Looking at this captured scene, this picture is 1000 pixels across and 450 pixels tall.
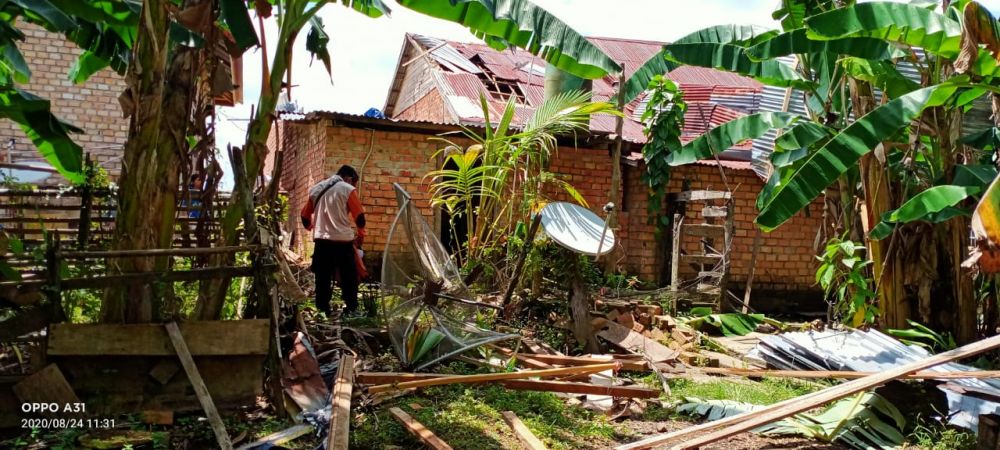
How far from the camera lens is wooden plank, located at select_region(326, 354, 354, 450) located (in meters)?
3.68

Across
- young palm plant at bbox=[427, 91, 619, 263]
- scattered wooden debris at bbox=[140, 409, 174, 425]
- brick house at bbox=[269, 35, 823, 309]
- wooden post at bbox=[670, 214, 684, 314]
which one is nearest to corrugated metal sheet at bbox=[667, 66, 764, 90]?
brick house at bbox=[269, 35, 823, 309]

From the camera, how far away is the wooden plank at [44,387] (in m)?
3.85

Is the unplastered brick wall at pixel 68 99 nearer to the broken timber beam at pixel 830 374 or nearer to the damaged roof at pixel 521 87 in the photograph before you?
the damaged roof at pixel 521 87

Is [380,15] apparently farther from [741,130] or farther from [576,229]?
[741,130]

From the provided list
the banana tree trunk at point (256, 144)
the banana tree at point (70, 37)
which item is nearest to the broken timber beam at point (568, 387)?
the banana tree trunk at point (256, 144)

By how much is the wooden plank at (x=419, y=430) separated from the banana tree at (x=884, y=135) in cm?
321

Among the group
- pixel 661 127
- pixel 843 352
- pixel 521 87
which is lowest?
pixel 843 352

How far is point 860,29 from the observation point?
5445 millimetres

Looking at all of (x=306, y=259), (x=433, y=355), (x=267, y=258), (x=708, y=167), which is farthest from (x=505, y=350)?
(x=708, y=167)

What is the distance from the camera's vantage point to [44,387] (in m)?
3.88

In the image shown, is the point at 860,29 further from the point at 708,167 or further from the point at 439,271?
the point at 708,167

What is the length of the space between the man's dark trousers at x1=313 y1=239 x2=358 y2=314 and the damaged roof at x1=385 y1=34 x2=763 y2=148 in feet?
13.7

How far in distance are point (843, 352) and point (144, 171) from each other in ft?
18.2

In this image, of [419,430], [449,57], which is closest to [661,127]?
[449,57]
